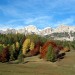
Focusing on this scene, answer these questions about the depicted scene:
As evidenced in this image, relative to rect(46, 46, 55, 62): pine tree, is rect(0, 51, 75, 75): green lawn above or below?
below

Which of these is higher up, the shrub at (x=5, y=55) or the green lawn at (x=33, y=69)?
the shrub at (x=5, y=55)

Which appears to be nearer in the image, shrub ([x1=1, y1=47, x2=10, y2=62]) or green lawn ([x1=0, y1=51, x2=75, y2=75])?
green lawn ([x1=0, y1=51, x2=75, y2=75])

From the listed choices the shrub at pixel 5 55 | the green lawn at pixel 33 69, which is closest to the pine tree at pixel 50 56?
the shrub at pixel 5 55

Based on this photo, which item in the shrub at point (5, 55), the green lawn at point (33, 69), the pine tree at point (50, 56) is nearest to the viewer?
the green lawn at point (33, 69)

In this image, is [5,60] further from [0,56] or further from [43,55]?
[43,55]

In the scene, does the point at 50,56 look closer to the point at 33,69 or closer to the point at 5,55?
the point at 5,55

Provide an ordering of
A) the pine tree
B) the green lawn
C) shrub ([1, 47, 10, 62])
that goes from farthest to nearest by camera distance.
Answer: shrub ([1, 47, 10, 62])
the pine tree
the green lawn

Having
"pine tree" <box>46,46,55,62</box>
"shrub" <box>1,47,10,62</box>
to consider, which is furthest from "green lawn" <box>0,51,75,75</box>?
"shrub" <box>1,47,10,62</box>

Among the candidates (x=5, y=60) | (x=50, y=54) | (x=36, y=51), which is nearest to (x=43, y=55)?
(x=50, y=54)

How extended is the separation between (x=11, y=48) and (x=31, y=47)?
37.1 meters

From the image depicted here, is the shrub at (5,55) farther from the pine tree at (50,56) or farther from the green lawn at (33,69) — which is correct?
the green lawn at (33,69)

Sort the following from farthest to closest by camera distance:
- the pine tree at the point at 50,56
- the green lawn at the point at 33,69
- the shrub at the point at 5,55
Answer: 1. the shrub at the point at 5,55
2. the pine tree at the point at 50,56
3. the green lawn at the point at 33,69

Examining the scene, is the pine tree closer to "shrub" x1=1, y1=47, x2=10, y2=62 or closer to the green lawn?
"shrub" x1=1, y1=47, x2=10, y2=62

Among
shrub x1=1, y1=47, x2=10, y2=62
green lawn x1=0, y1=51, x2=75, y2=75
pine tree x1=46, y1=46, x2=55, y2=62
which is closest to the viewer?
green lawn x1=0, y1=51, x2=75, y2=75
